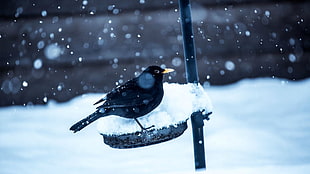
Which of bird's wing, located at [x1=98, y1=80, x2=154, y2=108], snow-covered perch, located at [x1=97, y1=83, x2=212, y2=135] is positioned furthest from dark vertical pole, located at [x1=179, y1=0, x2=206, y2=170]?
bird's wing, located at [x1=98, y1=80, x2=154, y2=108]

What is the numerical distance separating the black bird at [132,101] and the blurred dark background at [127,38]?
1954 millimetres

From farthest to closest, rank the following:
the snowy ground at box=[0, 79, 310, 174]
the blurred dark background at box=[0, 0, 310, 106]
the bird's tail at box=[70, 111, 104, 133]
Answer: the blurred dark background at box=[0, 0, 310, 106]
the snowy ground at box=[0, 79, 310, 174]
the bird's tail at box=[70, 111, 104, 133]

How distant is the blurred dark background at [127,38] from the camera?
3.06 m

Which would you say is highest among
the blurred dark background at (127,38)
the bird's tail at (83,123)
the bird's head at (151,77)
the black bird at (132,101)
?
the blurred dark background at (127,38)

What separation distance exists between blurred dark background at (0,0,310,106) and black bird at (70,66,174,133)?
195cm

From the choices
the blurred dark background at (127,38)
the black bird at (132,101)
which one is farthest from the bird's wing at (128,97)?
the blurred dark background at (127,38)

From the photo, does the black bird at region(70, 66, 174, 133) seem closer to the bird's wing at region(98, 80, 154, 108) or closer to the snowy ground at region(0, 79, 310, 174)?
the bird's wing at region(98, 80, 154, 108)

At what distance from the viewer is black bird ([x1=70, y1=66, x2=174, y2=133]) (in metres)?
1.08

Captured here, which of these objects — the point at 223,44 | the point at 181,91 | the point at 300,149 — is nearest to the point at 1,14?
the point at 223,44

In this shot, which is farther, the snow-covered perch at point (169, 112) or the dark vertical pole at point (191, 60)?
the dark vertical pole at point (191, 60)

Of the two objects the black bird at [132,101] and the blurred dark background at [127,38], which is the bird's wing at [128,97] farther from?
the blurred dark background at [127,38]

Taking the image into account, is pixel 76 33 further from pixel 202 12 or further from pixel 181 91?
pixel 181 91

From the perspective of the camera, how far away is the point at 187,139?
285 cm

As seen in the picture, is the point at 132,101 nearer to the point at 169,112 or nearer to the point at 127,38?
the point at 169,112
